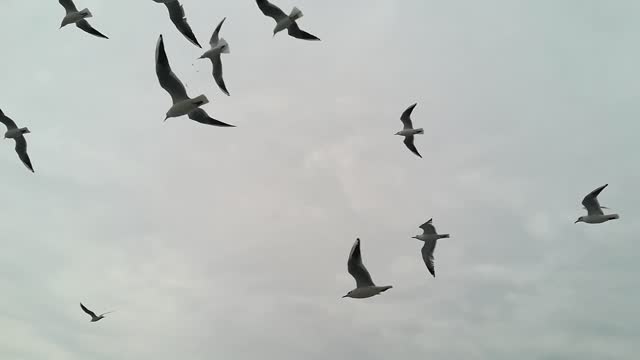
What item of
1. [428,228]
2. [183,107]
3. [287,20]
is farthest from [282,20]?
[428,228]

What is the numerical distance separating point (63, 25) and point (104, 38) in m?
1.74

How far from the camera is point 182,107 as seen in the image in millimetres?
24531

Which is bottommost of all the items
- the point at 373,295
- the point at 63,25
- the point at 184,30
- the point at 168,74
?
the point at 373,295

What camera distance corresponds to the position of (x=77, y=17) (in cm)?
2897

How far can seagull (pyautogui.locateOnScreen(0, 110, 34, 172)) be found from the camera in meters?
33.6

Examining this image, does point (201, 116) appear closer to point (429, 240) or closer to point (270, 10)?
point (270, 10)

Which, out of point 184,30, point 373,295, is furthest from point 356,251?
point 184,30

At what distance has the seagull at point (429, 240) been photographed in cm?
3622

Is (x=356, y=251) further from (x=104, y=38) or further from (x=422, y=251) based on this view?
(x=104, y=38)

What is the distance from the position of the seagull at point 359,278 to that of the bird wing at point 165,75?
8.44 m

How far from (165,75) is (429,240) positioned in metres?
17.6

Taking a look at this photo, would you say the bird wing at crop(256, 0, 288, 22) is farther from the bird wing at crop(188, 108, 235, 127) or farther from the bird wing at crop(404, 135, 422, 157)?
the bird wing at crop(404, 135, 422, 157)

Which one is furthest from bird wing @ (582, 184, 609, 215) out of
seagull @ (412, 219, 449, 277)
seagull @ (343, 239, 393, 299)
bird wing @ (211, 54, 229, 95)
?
bird wing @ (211, 54, 229, 95)

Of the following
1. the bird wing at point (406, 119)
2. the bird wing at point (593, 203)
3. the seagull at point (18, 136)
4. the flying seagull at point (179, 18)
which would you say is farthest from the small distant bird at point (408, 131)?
the seagull at point (18, 136)
